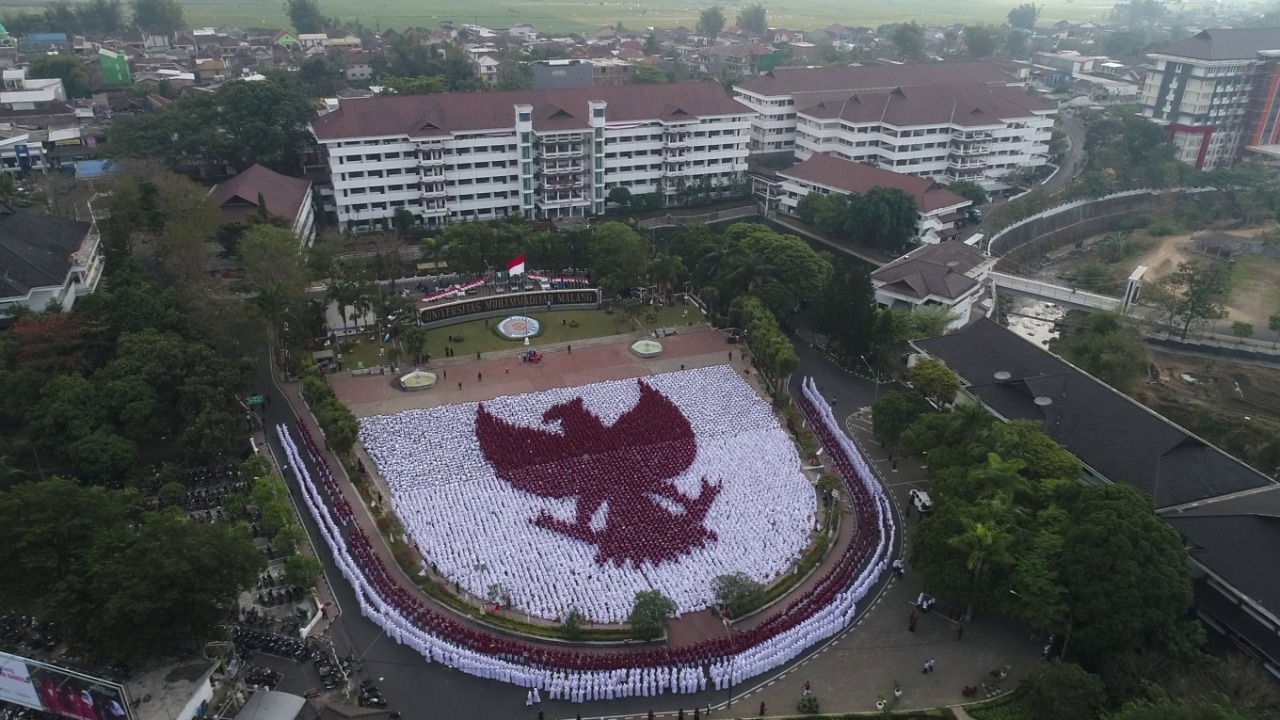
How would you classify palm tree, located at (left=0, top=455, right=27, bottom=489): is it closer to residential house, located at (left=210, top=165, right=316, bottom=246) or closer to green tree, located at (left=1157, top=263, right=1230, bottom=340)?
residential house, located at (left=210, top=165, right=316, bottom=246)

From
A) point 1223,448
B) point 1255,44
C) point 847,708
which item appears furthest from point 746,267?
point 1255,44

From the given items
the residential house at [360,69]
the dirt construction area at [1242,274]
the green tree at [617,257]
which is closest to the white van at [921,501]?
the green tree at [617,257]

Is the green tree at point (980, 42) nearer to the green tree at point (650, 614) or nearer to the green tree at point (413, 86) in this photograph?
the green tree at point (413, 86)

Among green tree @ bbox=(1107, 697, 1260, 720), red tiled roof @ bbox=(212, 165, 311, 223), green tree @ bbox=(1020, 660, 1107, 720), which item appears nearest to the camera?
green tree @ bbox=(1107, 697, 1260, 720)

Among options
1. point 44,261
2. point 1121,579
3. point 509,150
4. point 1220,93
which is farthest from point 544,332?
point 1220,93

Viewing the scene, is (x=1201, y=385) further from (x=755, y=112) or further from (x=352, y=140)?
(x=352, y=140)

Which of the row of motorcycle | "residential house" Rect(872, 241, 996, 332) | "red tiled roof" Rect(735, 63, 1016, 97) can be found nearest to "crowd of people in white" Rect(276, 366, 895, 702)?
the row of motorcycle
